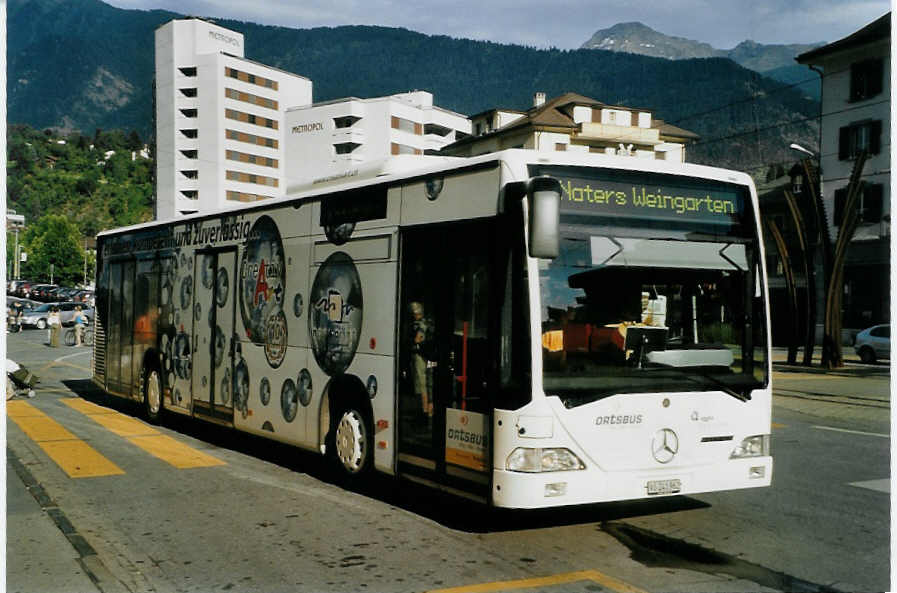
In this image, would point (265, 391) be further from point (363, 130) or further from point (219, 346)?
point (363, 130)

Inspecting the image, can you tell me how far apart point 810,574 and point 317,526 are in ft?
11.6

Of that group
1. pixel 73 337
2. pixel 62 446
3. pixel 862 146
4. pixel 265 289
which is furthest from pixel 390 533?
pixel 862 146

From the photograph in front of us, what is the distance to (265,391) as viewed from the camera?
1017cm

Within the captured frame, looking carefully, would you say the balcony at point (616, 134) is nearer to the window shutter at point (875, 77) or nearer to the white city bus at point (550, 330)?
the window shutter at point (875, 77)

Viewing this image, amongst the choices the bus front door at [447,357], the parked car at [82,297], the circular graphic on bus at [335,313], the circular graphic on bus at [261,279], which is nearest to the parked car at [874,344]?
the circular graphic on bus at [261,279]

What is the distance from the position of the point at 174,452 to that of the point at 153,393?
9.25ft

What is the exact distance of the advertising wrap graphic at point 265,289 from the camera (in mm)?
9914

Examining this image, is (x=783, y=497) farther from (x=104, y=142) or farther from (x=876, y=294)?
(x=104, y=142)

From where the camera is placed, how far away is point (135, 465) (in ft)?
32.6

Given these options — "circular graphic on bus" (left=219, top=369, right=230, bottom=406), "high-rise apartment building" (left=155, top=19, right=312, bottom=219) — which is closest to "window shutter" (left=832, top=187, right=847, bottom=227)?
"circular graphic on bus" (left=219, top=369, right=230, bottom=406)

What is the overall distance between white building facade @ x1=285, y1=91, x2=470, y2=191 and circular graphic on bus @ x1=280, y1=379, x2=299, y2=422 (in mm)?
89436

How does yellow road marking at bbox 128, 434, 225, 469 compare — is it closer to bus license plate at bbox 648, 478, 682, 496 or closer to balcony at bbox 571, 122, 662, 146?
bus license plate at bbox 648, 478, 682, 496

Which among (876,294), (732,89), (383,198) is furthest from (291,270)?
(876,294)

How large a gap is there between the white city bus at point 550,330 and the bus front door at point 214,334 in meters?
2.59
